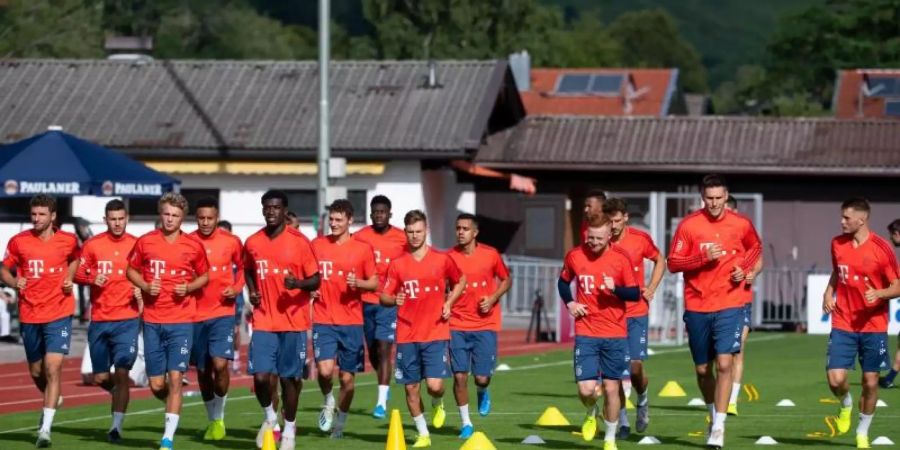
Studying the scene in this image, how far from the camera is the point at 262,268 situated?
52.0 ft

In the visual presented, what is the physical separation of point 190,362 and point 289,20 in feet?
405

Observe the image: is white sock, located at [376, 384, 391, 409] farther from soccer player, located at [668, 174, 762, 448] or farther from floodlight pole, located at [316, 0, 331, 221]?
floodlight pole, located at [316, 0, 331, 221]

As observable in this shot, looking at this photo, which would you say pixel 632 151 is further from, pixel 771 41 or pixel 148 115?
pixel 771 41

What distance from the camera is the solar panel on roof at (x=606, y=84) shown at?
228 feet

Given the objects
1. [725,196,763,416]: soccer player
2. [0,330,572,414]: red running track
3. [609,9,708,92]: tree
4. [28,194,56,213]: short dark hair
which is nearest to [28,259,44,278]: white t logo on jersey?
[28,194,56,213]: short dark hair

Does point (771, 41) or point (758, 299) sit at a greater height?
point (771, 41)

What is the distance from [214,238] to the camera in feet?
54.5

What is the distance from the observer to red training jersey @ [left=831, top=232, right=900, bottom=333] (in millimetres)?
15500

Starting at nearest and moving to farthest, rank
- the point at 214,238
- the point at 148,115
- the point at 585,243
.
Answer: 1. the point at 585,243
2. the point at 214,238
3. the point at 148,115

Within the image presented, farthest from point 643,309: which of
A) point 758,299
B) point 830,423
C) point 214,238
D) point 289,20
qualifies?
point 289,20

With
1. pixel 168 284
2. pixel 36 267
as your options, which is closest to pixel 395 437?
pixel 168 284

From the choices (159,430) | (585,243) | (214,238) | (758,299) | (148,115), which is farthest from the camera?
(148,115)

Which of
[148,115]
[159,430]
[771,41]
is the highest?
[771,41]

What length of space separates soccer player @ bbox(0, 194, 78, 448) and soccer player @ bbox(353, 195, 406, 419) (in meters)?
3.24
